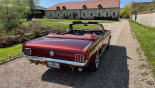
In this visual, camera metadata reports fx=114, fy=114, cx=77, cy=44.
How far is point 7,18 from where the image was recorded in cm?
962

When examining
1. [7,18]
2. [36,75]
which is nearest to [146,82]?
[36,75]

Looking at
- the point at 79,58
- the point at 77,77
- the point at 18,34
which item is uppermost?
the point at 18,34

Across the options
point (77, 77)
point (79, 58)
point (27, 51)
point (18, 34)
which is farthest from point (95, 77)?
point (18, 34)

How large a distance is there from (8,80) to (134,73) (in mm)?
3735

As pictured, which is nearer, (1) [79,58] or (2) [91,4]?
(1) [79,58]

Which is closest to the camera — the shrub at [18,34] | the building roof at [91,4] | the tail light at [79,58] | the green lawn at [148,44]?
the tail light at [79,58]

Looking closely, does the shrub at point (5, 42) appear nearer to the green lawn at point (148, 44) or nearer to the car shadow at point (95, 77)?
the car shadow at point (95, 77)

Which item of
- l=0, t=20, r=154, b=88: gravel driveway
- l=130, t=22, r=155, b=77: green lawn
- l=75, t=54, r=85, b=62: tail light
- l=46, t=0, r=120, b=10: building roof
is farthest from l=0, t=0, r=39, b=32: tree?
l=46, t=0, r=120, b=10: building roof

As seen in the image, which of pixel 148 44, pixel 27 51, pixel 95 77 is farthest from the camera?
pixel 148 44

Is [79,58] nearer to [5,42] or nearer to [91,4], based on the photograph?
[5,42]

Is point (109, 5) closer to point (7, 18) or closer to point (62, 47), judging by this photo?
point (7, 18)

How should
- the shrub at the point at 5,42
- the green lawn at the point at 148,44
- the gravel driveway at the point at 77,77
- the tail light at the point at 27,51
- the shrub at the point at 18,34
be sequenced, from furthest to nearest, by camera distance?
the shrub at the point at 18,34, the shrub at the point at 5,42, the green lawn at the point at 148,44, the tail light at the point at 27,51, the gravel driveway at the point at 77,77

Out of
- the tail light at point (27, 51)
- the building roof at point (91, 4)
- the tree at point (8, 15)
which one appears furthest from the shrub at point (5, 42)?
the building roof at point (91, 4)

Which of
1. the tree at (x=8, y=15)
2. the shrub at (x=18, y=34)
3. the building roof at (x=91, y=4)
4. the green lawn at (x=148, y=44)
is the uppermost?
the building roof at (x=91, y=4)
